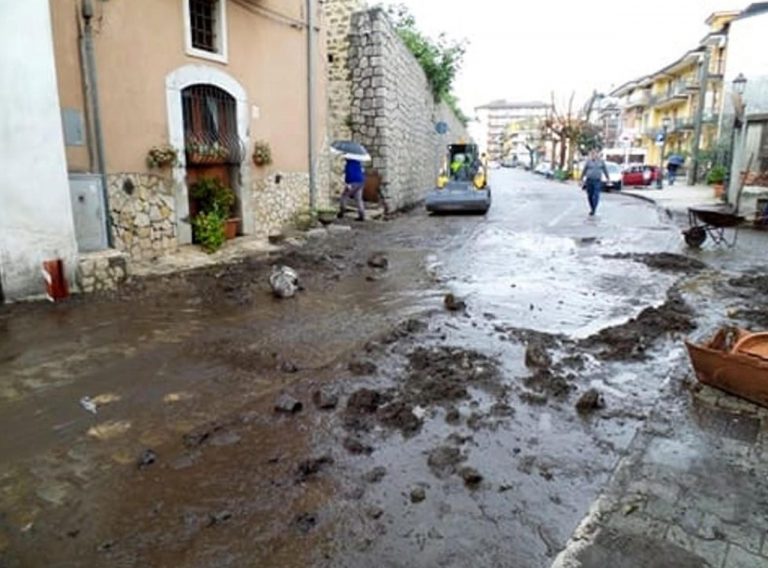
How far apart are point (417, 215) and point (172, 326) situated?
11.9 meters

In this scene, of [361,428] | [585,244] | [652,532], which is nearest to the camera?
[652,532]

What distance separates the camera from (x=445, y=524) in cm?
277

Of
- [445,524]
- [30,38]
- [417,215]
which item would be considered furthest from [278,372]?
[417,215]

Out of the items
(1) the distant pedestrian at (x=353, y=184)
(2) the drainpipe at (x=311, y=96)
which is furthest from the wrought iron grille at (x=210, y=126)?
(1) the distant pedestrian at (x=353, y=184)

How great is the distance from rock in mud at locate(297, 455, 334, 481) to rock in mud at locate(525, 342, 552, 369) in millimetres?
2099

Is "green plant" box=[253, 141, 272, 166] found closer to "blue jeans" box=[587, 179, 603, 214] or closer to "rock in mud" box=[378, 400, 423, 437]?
"rock in mud" box=[378, 400, 423, 437]

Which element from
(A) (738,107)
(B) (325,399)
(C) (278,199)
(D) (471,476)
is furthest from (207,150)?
(A) (738,107)

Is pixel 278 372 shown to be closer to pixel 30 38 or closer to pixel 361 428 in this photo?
pixel 361 428

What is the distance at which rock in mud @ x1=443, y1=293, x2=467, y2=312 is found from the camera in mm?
6523

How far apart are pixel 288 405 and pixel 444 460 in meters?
1.19

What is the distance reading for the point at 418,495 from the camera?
299 cm

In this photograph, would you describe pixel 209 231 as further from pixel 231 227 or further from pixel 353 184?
pixel 353 184

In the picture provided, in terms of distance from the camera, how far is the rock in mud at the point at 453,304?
6523 mm

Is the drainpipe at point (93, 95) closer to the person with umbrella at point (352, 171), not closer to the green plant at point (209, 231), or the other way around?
the green plant at point (209, 231)
